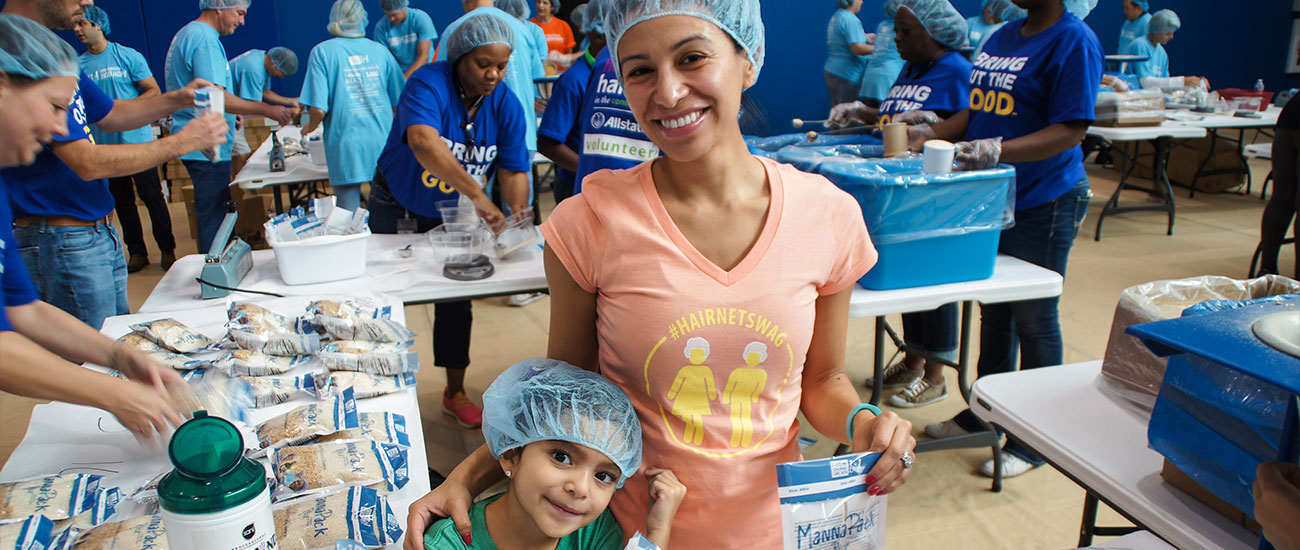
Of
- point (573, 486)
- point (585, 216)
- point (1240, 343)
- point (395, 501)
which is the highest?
point (585, 216)

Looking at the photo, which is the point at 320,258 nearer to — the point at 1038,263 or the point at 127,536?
the point at 127,536

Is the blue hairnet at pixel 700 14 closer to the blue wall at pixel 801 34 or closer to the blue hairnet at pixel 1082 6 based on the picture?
the blue hairnet at pixel 1082 6

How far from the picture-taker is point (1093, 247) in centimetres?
605

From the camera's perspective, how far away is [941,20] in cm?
308

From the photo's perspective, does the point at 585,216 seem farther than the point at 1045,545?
No

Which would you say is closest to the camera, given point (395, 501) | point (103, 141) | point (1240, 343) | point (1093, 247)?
point (1240, 343)

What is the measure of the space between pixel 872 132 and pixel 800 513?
2.44 m

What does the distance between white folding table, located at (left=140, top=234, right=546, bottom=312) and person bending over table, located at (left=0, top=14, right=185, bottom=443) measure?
80 cm

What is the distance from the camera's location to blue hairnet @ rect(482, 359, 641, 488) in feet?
4.12

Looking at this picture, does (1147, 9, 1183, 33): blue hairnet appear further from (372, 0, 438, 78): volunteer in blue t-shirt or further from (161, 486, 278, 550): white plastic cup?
(161, 486, 278, 550): white plastic cup

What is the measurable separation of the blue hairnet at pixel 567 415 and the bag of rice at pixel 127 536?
1.75ft

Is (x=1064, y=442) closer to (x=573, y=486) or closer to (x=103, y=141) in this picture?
(x=573, y=486)

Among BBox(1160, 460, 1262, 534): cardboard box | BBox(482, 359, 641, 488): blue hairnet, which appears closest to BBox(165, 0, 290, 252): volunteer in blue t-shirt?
BBox(482, 359, 641, 488): blue hairnet

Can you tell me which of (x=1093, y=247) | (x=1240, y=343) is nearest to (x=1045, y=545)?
(x=1240, y=343)
